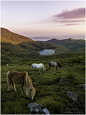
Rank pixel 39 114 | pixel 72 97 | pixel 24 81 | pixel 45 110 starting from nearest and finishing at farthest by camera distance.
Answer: pixel 39 114, pixel 45 110, pixel 72 97, pixel 24 81

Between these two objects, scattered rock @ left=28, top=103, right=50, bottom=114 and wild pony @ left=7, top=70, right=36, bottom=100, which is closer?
scattered rock @ left=28, top=103, right=50, bottom=114

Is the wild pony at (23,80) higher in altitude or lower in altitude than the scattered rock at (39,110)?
higher

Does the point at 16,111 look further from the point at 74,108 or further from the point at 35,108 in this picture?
the point at 74,108

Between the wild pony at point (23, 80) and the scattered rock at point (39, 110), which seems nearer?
the scattered rock at point (39, 110)

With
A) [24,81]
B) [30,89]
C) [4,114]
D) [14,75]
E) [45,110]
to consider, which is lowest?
[4,114]

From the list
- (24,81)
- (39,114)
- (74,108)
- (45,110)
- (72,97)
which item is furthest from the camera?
(24,81)

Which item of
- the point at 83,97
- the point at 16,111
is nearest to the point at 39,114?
the point at 16,111

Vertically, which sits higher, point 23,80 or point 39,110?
point 23,80

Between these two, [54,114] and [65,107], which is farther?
[65,107]

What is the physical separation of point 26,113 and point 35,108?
566 millimetres

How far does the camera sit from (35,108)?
4242 millimetres

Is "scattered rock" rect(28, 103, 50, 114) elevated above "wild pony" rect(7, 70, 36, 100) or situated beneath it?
situated beneath

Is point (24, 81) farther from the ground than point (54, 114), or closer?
farther from the ground

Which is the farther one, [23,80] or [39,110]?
[23,80]
